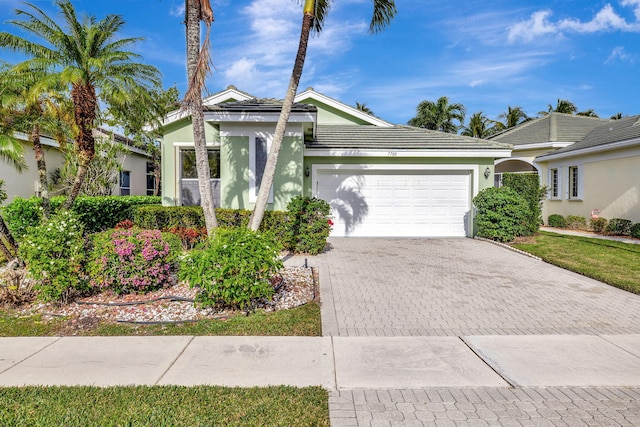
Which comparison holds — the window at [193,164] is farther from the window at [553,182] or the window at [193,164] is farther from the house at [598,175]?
the window at [553,182]

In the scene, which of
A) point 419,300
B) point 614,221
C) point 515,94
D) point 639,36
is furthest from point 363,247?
point 515,94

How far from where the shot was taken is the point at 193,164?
13102mm

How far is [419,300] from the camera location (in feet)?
21.0

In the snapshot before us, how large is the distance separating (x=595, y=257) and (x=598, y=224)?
22.4 ft

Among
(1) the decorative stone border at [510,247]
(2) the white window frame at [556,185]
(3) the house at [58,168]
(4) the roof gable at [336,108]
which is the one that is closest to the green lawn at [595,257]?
(1) the decorative stone border at [510,247]

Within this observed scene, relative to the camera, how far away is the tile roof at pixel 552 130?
20.0m

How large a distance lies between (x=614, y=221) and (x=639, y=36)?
842 centimetres

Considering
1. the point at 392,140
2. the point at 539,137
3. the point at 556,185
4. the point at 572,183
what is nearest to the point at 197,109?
Answer: the point at 392,140

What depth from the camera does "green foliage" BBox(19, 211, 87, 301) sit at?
5.59 m

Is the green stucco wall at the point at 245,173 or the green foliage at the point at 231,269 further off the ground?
the green stucco wall at the point at 245,173

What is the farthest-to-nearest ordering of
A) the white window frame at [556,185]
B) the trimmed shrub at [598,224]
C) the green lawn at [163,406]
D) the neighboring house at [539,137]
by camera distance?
the neighboring house at [539,137] → the white window frame at [556,185] → the trimmed shrub at [598,224] → the green lawn at [163,406]

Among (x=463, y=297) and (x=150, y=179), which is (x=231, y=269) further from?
(x=150, y=179)

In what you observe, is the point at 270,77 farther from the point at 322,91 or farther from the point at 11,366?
the point at 11,366

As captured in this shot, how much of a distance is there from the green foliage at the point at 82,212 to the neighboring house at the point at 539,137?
17746mm
